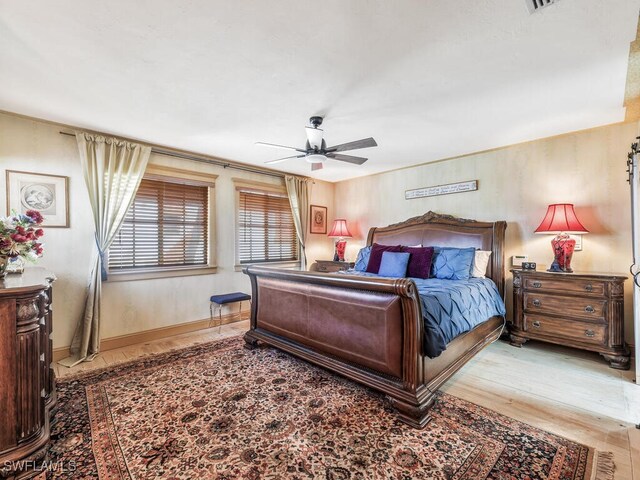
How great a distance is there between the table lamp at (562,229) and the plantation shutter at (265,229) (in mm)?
3849

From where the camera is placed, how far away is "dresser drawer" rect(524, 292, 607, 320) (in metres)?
3.01

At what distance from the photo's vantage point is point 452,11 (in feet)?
5.33

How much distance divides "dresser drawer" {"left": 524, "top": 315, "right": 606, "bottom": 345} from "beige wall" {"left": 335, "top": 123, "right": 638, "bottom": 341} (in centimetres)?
47

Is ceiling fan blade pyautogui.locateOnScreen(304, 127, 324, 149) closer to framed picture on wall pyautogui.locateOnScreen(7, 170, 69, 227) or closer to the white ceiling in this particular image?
the white ceiling

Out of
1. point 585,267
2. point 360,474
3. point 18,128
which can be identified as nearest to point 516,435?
point 360,474

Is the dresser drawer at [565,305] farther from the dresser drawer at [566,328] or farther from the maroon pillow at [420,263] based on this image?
the maroon pillow at [420,263]

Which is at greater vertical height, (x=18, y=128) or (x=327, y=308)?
(x=18, y=128)

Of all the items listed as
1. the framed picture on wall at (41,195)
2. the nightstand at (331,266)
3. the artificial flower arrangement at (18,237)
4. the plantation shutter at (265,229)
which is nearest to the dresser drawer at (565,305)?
the nightstand at (331,266)

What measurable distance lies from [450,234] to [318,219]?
263cm

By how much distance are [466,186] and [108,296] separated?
5.02m

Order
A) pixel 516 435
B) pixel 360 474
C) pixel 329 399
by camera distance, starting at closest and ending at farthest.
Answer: pixel 360 474 → pixel 516 435 → pixel 329 399

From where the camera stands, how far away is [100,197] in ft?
10.9

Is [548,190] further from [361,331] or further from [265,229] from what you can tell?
[265,229]

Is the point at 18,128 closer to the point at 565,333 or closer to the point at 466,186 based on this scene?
the point at 466,186
